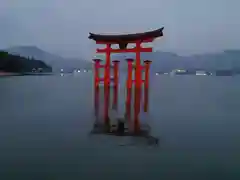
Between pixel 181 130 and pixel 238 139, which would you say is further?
pixel 181 130

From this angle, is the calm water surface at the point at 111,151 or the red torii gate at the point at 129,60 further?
the red torii gate at the point at 129,60

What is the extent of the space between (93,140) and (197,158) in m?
1.05

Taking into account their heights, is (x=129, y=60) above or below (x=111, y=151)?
above

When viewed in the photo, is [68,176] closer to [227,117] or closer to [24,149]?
[24,149]

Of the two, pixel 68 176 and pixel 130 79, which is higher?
pixel 130 79

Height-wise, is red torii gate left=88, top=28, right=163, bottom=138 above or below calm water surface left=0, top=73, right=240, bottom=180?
above

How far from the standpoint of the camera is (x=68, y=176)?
200 centimetres

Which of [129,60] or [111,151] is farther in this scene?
[129,60]

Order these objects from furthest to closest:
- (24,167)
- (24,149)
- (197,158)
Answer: (24,149) → (197,158) → (24,167)

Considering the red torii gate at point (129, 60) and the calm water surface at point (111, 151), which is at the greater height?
the red torii gate at point (129, 60)

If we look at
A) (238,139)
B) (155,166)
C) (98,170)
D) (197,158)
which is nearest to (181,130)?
(238,139)

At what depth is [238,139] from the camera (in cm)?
301

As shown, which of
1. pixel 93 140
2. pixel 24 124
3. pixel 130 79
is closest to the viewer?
pixel 93 140

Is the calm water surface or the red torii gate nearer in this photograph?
the calm water surface
